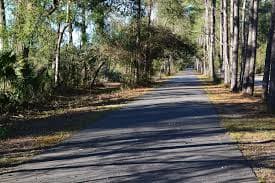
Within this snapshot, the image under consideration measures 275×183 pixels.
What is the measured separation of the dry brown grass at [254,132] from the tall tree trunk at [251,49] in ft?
16.9

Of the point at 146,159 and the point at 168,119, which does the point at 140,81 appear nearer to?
the point at 168,119

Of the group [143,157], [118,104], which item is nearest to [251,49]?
[118,104]

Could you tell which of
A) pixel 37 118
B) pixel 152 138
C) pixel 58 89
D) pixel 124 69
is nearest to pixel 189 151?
pixel 152 138

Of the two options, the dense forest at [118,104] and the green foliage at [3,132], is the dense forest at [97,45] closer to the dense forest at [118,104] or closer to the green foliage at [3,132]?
the dense forest at [118,104]

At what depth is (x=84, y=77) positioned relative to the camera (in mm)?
37969

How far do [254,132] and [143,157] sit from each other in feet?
14.4

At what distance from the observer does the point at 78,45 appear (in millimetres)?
36938

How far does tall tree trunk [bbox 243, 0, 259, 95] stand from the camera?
26.6 meters

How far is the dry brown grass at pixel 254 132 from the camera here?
8.97 metres

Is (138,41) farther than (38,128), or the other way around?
(138,41)

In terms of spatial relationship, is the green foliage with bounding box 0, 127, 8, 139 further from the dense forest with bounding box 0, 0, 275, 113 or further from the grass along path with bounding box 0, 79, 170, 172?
the dense forest with bounding box 0, 0, 275, 113

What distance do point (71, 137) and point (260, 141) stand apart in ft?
14.5

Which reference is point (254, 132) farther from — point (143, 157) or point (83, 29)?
point (83, 29)

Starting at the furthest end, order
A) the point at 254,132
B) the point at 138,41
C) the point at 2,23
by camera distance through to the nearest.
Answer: the point at 138,41
the point at 2,23
the point at 254,132
